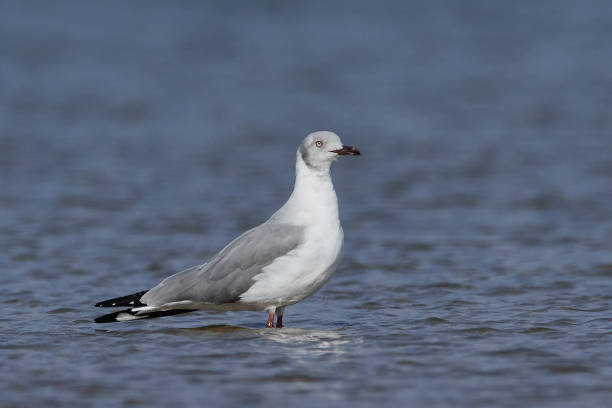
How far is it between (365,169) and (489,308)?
7324 millimetres

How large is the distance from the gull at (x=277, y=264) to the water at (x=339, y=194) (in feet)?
0.78

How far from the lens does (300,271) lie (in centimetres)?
727

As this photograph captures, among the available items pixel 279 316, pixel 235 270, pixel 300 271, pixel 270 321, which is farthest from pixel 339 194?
pixel 300 271

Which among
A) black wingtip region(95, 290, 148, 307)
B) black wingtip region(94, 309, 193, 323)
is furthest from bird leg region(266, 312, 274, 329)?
black wingtip region(95, 290, 148, 307)

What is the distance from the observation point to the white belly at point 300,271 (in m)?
7.27

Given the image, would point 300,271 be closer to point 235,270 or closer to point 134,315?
point 235,270

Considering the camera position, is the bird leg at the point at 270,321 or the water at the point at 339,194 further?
the bird leg at the point at 270,321

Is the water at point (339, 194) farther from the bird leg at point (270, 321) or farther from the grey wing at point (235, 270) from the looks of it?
the grey wing at point (235, 270)

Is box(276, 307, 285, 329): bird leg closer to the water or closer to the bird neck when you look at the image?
the water

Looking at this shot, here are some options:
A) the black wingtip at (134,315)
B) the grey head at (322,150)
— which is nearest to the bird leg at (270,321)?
the black wingtip at (134,315)

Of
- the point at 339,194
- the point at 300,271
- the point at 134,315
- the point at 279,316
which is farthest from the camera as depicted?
the point at 339,194

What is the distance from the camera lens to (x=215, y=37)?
2827 cm

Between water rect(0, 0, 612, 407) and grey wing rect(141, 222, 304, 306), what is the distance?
32cm

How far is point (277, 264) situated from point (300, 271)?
0.18m
